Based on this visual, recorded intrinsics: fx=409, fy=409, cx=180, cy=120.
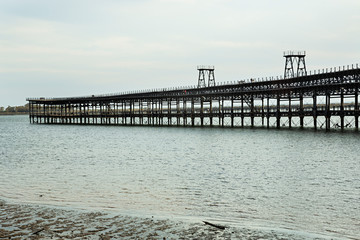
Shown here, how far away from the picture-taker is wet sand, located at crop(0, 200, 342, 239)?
11.8 meters

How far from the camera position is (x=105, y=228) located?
41.2ft

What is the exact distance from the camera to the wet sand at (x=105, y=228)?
11.8 metres

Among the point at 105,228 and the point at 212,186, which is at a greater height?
the point at 105,228

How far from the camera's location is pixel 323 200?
16922 millimetres

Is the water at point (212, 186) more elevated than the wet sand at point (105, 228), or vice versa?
the wet sand at point (105, 228)

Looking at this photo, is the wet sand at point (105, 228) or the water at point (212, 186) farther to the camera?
the water at point (212, 186)

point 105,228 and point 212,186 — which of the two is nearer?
point 105,228

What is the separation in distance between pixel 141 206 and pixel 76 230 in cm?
408

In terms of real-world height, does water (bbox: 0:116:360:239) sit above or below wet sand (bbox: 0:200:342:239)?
below

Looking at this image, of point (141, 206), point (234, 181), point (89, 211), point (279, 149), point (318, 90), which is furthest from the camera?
point (318, 90)

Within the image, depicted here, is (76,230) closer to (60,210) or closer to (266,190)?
(60,210)

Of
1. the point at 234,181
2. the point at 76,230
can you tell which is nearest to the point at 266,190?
the point at 234,181

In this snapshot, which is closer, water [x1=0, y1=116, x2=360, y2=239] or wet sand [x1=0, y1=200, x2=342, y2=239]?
wet sand [x1=0, y1=200, x2=342, y2=239]

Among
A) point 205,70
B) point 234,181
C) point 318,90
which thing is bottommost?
point 234,181
